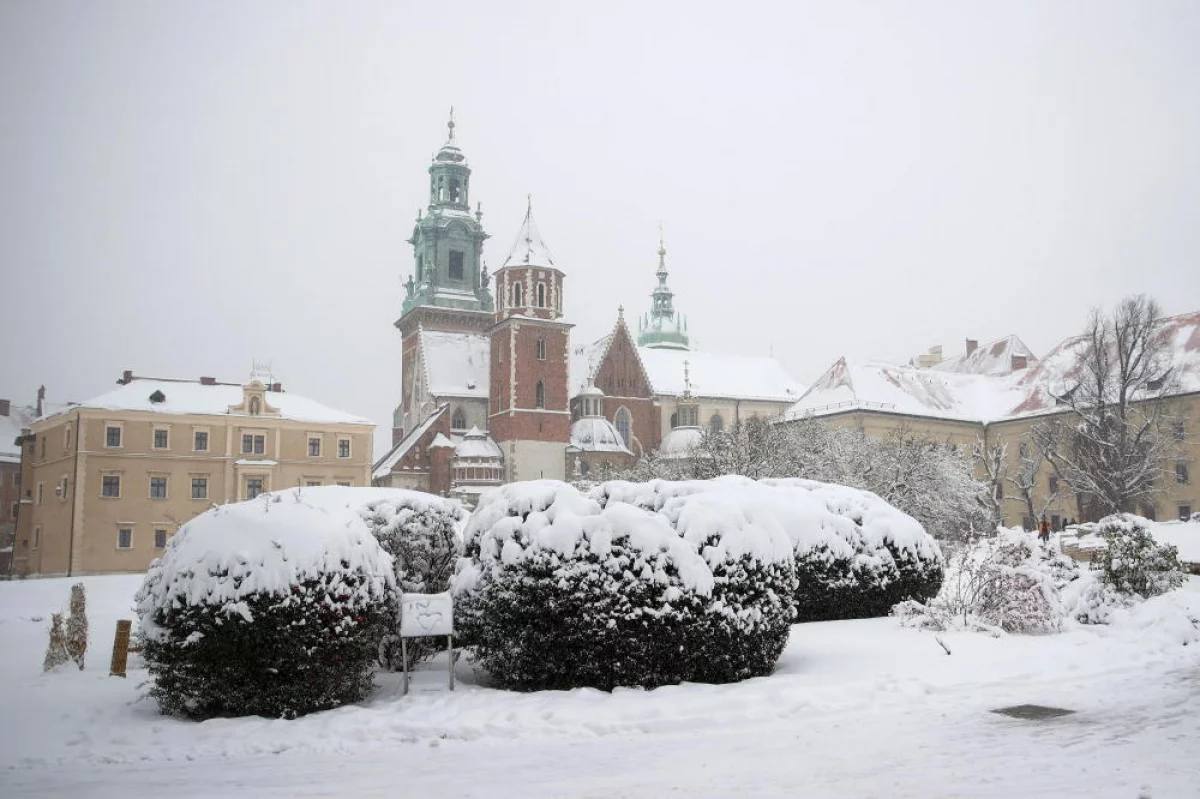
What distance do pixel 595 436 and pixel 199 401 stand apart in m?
25.3

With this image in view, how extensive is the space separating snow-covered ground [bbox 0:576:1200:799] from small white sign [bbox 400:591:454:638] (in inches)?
25.9

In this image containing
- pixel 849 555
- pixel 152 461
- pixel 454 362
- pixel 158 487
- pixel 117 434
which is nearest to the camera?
pixel 849 555

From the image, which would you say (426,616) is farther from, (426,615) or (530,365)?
(530,365)

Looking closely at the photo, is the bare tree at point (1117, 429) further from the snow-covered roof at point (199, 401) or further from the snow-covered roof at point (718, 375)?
the snow-covered roof at point (199, 401)

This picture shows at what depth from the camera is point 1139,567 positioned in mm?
14812

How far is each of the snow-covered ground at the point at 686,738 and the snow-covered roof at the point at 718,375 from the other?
59508mm

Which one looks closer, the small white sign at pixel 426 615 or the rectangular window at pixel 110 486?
the small white sign at pixel 426 615

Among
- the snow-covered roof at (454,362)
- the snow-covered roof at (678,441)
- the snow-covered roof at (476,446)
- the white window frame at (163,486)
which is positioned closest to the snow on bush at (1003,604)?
the white window frame at (163,486)

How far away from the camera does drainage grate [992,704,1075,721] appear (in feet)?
29.0

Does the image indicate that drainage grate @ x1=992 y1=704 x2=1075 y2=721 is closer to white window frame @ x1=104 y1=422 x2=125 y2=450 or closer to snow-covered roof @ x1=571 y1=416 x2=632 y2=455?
white window frame @ x1=104 y1=422 x2=125 y2=450

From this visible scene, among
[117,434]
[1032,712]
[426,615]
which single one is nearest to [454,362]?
[117,434]

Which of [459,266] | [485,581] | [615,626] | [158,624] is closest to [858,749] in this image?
[615,626]

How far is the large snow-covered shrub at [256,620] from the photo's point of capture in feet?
28.8

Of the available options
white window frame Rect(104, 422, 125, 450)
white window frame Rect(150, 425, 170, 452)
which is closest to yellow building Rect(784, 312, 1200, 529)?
white window frame Rect(150, 425, 170, 452)
